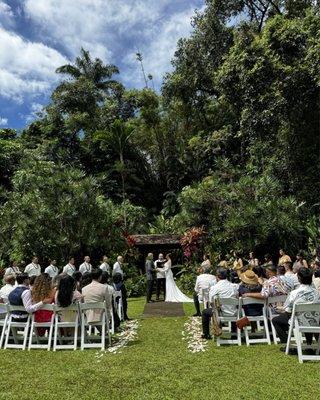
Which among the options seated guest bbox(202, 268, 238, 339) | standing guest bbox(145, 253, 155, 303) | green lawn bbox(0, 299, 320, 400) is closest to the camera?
green lawn bbox(0, 299, 320, 400)

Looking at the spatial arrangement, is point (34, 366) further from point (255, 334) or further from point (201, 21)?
point (201, 21)

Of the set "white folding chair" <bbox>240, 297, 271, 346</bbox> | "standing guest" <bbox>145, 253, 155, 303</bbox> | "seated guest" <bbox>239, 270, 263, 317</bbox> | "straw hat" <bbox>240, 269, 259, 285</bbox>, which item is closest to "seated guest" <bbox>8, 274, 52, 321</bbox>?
"white folding chair" <bbox>240, 297, 271, 346</bbox>

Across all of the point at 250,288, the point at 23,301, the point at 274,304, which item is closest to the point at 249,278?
the point at 250,288

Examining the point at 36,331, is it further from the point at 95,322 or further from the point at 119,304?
the point at 119,304

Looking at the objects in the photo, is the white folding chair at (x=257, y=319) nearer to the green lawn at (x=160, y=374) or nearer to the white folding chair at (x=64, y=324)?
the green lawn at (x=160, y=374)

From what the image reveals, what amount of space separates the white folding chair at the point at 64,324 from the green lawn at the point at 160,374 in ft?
1.00

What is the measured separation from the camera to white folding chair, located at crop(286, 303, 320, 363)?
6328 millimetres

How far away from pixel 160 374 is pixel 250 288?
308 cm

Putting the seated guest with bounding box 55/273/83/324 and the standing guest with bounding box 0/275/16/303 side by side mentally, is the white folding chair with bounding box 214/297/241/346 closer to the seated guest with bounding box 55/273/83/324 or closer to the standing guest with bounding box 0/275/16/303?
the seated guest with bounding box 55/273/83/324

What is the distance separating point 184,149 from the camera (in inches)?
1262

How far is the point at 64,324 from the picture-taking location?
24.9ft

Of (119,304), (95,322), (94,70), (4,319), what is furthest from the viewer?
(94,70)

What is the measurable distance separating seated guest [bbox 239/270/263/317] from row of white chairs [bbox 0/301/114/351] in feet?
8.38

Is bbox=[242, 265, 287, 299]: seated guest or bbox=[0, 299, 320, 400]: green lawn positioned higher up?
bbox=[242, 265, 287, 299]: seated guest
